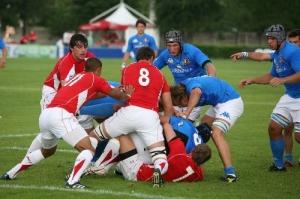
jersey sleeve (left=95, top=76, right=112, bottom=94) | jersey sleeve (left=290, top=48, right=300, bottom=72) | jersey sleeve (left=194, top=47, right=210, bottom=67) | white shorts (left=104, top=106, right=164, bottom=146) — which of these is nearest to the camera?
jersey sleeve (left=95, top=76, right=112, bottom=94)

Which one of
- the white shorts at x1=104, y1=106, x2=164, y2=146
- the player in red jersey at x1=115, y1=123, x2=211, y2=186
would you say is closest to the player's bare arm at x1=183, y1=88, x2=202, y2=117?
the player in red jersey at x1=115, y1=123, x2=211, y2=186

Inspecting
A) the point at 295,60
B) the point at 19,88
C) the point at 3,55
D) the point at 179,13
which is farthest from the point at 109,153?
the point at 179,13

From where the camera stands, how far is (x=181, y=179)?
10469 millimetres

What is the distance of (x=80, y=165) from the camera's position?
9.75 m

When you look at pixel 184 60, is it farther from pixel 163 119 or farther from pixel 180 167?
pixel 180 167

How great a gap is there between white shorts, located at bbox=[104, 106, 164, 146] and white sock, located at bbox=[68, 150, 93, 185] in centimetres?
80

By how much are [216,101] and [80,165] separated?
94.5 inches

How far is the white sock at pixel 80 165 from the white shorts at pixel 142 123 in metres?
0.80

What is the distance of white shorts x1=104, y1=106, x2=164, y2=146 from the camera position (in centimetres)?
1024

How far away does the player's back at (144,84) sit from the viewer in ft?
33.9

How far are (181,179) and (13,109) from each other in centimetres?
1040

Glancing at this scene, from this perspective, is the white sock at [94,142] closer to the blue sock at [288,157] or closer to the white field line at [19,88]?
the blue sock at [288,157]

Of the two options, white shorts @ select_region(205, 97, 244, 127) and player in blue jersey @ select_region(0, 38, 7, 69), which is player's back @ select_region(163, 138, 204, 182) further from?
player in blue jersey @ select_region(0, 38, 7, 69)

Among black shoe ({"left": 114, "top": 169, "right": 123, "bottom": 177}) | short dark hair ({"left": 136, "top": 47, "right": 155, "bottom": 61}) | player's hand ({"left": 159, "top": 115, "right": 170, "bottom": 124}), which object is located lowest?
black shoe ({"left": 114, "top": 169, "right": 123, "bottom": 177})
